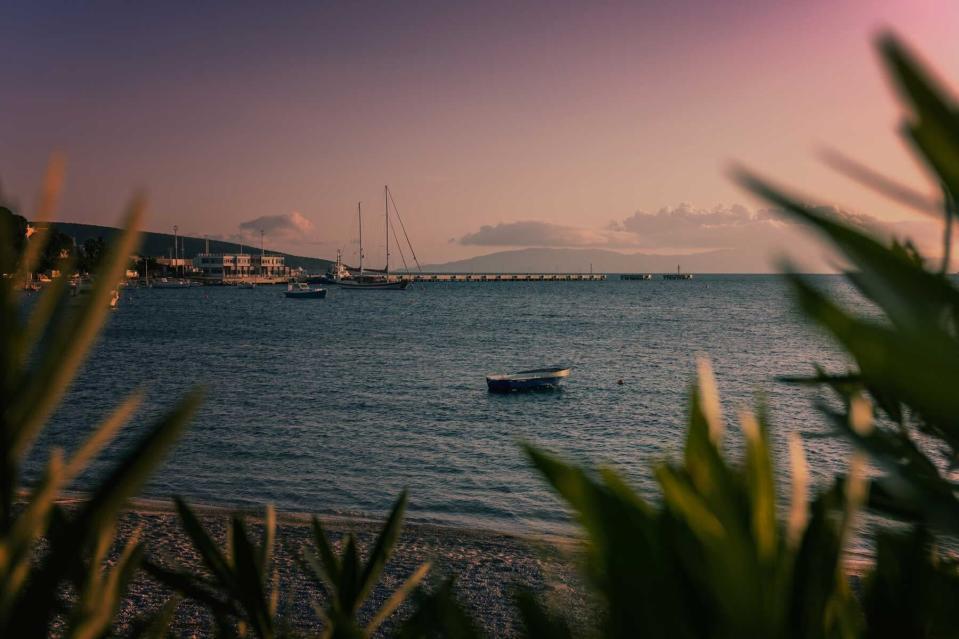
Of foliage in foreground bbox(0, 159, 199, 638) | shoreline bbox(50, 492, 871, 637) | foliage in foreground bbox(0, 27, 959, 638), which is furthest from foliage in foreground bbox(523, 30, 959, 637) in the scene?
shoreline bbox(50, 492, 871, 637)

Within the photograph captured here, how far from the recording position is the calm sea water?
2130 cm

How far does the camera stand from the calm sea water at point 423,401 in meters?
21.3

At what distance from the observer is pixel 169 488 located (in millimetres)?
22422

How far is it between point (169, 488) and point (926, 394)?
24624 millimetres

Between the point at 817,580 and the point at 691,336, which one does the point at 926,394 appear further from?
the point at 691,336

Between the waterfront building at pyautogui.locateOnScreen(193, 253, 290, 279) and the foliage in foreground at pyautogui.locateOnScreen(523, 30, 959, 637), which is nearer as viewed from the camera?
the foliage in foreground at pyautogui.locateOnScreen(523, 30, 959, 637)

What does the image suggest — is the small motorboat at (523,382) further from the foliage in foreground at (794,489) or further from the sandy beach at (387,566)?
the foliage in foreground at (794,489)

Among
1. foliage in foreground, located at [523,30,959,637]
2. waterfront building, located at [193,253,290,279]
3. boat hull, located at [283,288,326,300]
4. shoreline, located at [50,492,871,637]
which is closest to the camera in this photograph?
foliage in foreground, located at [523,30,959,637]

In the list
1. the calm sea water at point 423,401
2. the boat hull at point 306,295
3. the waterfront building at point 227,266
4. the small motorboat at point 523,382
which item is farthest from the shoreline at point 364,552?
the waterfront building at point 227,266

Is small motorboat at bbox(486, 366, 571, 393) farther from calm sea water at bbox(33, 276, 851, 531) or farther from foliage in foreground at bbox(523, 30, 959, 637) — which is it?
foliage in foreground at bbox(523, 30, 959, 637)

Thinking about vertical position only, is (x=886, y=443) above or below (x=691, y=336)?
above

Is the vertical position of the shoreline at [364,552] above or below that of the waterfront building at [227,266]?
below

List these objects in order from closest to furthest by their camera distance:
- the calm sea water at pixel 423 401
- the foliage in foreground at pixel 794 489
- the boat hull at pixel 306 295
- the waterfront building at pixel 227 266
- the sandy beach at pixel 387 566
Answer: the foliage in foreground at pixel 794 489
the sandy beach at pixel 387 566
the calm sea water at pixel 423 401
the boat hull at pixel 306 295
the waterfront building at pixel 227 266

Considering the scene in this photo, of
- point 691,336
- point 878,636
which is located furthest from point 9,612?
point 691,336
